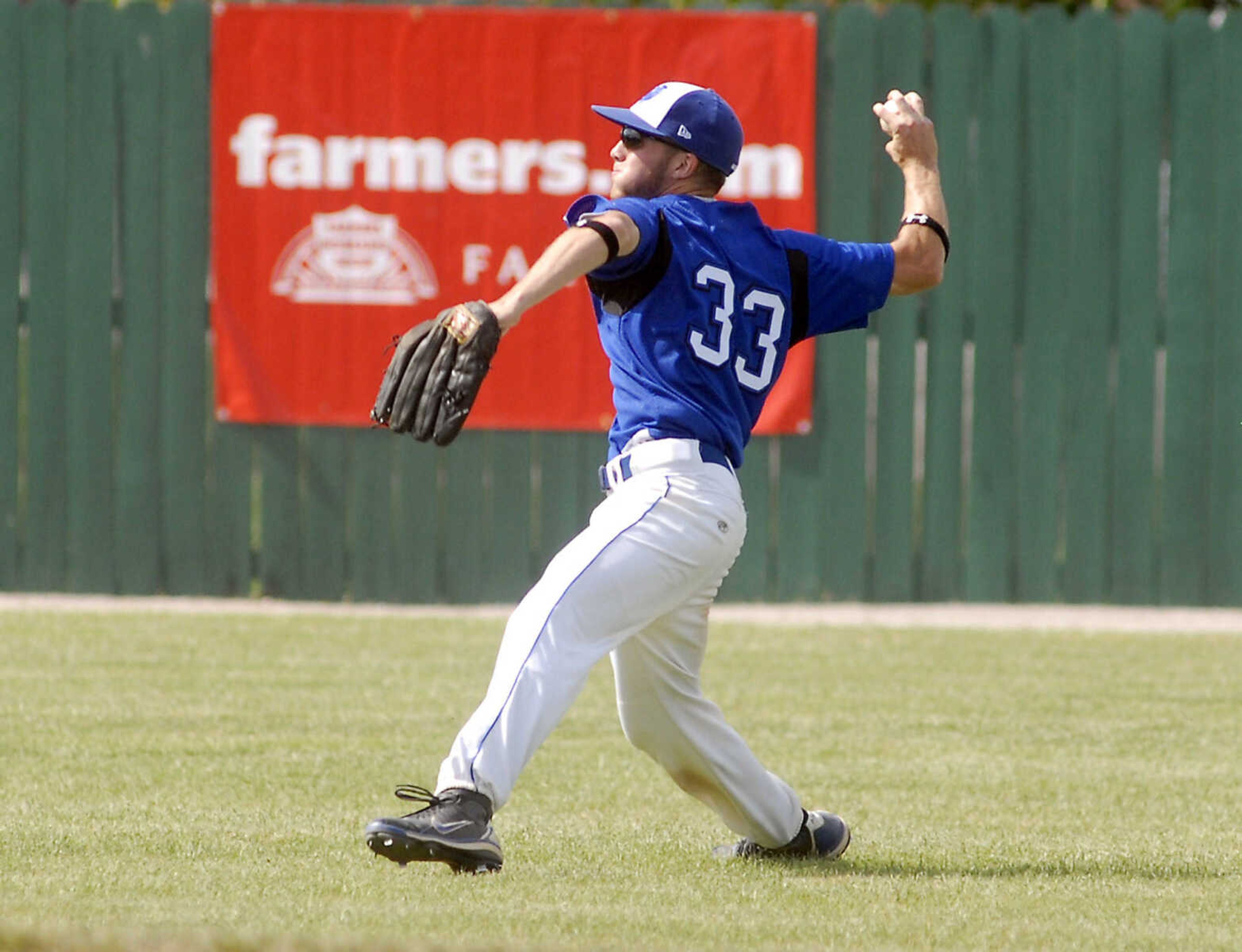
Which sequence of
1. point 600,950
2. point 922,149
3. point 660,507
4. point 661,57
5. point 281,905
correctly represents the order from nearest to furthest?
point 600,950
point 281,905
point 660,507
point 922,149
point 661,57

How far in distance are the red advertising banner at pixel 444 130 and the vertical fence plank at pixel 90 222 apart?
0.58 meters

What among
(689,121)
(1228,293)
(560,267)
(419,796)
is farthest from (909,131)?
(1228,293)

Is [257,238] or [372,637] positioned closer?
[372,637]

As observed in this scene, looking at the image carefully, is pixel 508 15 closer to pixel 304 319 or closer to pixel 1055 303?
pixel 304 319

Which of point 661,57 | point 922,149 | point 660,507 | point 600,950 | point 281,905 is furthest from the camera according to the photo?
point 661,57

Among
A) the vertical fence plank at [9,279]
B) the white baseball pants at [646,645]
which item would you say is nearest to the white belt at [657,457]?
the white baseball pants at [646,645]

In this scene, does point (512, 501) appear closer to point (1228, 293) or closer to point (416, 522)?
point (416, 522)

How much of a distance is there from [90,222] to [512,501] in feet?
8.49

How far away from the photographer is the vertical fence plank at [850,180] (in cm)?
993

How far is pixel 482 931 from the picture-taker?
388 cm

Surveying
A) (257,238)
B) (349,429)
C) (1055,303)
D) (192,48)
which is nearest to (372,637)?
(349,429)

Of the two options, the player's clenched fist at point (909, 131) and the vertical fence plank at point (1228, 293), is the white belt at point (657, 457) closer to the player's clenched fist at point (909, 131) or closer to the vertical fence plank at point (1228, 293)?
the player's clenched fist at point (909, 131)

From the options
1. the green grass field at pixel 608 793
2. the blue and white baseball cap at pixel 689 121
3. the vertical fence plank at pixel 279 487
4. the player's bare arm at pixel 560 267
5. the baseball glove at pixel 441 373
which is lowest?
the green grass field at pixel 608 793

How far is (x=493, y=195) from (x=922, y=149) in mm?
5065
